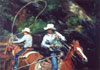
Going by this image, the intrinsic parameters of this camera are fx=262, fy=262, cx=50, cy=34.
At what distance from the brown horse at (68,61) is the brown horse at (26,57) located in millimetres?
152

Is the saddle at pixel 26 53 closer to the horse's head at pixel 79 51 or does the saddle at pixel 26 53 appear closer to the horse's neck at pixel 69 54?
the horse's neck at pixel 69 54

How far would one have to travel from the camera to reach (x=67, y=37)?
6352 mm

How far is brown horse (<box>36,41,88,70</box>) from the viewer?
6.21 m

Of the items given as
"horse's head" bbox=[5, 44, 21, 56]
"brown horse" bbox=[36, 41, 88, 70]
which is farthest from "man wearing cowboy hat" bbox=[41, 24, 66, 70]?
"horse's head" bbox=[5, 44, 21, 56]

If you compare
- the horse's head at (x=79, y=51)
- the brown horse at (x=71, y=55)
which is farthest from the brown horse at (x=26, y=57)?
the horse's head at (x=79, y=51)

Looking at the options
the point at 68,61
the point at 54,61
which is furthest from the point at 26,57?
the point at 68,61

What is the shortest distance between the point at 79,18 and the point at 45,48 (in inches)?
44.4

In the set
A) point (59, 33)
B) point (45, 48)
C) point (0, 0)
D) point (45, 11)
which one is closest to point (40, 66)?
point (45, 48)

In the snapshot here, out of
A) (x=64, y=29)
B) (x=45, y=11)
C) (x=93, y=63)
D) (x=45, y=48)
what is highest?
(x=45, y=11)

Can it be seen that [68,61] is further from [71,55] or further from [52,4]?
[52,4]

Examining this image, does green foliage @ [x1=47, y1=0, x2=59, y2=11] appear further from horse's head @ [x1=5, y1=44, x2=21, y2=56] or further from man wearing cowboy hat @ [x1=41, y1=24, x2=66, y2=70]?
horse's head @ [x1=5, y1=44, x2=21, y2=56]

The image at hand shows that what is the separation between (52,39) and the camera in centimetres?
631

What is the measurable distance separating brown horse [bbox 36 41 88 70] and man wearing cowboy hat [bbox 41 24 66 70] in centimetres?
10

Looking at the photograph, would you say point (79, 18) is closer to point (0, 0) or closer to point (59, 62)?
point (59, 62)
